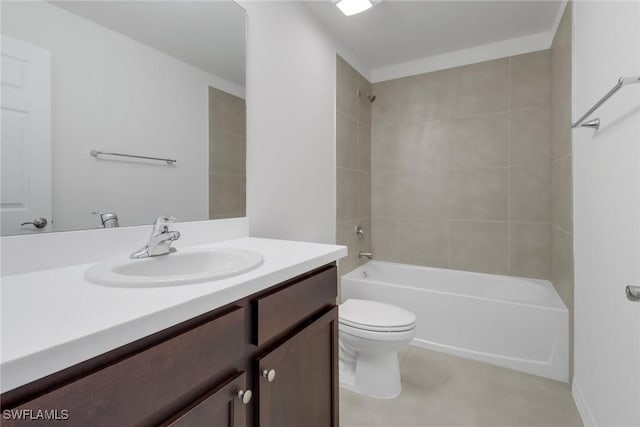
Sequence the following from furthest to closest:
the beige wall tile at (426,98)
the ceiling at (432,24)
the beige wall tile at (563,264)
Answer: the beige wall tile at (426,98)
the ceiling at (432,24)
the beige wall tile at (563,264)

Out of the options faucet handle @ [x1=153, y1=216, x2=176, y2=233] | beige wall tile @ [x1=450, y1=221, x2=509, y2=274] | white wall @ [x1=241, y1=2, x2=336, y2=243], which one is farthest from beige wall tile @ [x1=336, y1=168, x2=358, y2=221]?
faucet handle @ [x1=153, y1=216, x2=176, y2=233]

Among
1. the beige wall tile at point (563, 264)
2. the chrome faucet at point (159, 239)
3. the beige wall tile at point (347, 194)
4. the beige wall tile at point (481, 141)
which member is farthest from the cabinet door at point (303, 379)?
the beige wall tile at point (481, 141)

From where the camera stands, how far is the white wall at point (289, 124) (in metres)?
1.56

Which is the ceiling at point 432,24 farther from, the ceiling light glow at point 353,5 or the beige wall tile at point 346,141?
the beige wall tile at point 346,141

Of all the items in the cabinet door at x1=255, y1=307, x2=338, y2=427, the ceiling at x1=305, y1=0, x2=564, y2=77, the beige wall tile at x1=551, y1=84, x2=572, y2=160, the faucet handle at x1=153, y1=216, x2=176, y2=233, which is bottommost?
the cabinet door at x1=255, y1=307, x2=338, y2=427

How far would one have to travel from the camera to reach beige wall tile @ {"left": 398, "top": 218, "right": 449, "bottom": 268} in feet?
8.78

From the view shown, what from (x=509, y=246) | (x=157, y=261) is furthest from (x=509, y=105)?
(x=157, y=261)

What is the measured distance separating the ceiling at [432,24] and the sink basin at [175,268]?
176 cm

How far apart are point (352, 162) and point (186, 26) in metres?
1.62

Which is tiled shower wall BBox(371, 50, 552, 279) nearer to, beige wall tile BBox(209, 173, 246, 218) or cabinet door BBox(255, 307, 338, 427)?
beige wall tile BBox(209, 173, 246, 218)

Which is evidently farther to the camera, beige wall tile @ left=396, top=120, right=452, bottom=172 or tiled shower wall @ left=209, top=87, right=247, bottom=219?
beige wall tile @ left=396, top=120, right=452, bottom=172

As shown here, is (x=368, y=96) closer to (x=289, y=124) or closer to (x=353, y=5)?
(x=353, y=5)

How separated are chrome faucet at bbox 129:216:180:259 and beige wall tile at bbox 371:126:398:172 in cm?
226

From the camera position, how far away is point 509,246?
2.44 metres
